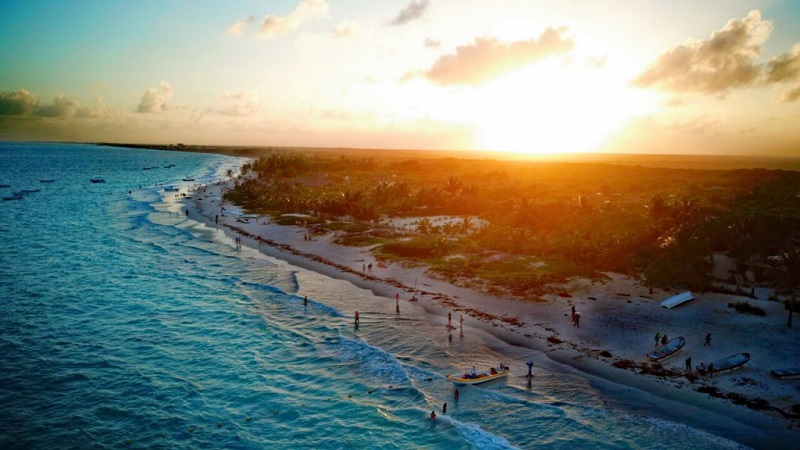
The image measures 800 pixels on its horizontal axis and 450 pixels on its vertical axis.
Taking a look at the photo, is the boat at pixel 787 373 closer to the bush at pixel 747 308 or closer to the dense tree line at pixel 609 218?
the bush at pixel 747 308

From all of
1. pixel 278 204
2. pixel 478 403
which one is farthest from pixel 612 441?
pixel 278 204

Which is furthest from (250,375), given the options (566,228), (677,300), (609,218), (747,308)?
(609,218)

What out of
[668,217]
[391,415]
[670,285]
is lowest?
[391,415]

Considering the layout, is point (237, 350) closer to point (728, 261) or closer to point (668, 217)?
point (728, 261)

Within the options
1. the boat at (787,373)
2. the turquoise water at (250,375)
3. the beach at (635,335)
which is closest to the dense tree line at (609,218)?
the beach at (635,335)

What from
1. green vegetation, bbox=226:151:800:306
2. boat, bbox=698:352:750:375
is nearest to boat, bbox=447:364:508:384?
boat, bbox=698:352:750:375

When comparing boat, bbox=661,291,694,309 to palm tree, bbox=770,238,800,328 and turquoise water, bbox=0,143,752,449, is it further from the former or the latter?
turquoise water, bbox=0,143,752,449
